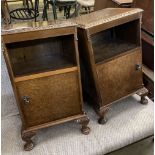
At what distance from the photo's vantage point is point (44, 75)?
101cm

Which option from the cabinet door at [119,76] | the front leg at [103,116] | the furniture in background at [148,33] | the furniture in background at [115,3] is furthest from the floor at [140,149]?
the furniture in background at [115,3]

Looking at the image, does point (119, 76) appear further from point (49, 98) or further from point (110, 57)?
point (49, 98)

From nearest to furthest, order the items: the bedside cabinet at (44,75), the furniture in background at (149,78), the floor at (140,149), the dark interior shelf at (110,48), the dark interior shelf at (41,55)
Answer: the bedside cabinet at (44,75) < the dark interior shelf at (41,55) < the dark interior shelf at (110,48) < the floor at (140,149) < the furniture in background at (149,78)

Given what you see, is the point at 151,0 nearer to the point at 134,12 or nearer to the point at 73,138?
the point at 134,12

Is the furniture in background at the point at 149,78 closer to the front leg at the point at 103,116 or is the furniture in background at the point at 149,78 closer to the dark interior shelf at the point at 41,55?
the front leg at the point at 103,116

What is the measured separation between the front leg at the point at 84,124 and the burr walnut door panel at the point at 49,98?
50 millimetres

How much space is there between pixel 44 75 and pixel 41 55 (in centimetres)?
22

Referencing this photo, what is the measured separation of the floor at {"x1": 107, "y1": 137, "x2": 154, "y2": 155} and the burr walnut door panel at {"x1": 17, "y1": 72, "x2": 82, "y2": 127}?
408 mm

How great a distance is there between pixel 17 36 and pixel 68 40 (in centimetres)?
27

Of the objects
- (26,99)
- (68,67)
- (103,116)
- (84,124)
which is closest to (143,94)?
(103,116)

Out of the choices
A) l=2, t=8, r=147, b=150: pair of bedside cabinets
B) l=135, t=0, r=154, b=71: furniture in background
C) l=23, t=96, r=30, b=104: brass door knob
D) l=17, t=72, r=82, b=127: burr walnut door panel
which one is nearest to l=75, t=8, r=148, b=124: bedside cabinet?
l=2, t=8, r=147, b=150: pair of bedside cabinets

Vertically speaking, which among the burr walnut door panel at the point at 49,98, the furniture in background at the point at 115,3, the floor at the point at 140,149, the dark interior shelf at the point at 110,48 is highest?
the furniture in background at the point at 115,3

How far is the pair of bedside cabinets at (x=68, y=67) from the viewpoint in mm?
978

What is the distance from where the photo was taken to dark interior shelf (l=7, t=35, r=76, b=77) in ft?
3.42
